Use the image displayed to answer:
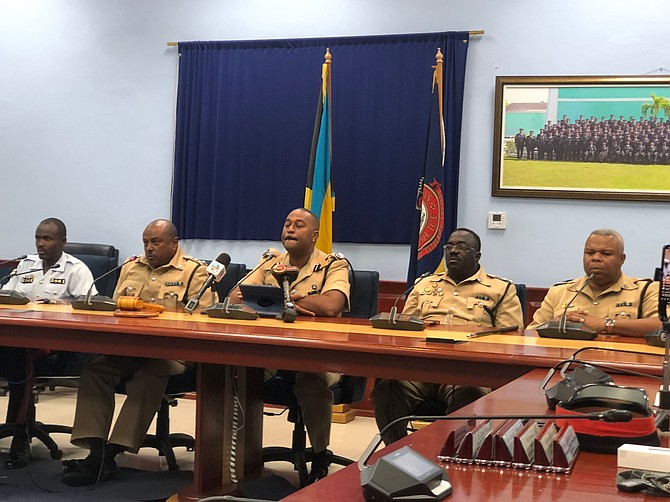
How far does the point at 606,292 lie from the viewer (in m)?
3.86

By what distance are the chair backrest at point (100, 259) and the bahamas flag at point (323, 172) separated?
4.02 feet

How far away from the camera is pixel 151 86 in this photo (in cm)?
595

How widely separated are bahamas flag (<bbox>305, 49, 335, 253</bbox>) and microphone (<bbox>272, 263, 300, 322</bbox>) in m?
1.31

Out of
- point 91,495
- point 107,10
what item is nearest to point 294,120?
point 107,10

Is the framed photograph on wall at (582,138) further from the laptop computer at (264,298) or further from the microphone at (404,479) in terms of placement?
the microphone at (404,479)

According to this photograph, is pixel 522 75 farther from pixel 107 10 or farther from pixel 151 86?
pixel 107 10

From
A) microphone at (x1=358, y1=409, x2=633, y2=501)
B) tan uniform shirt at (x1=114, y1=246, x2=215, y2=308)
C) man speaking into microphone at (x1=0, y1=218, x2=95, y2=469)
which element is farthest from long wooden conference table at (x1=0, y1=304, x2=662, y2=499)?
microphone at (x1=358, y1=409, x2=633, y2=501)

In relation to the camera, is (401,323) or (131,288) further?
(131,288)

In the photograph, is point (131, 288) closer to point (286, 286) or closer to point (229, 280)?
point (229, 280)

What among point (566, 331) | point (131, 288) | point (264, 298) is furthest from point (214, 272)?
Result: point (566, 331)

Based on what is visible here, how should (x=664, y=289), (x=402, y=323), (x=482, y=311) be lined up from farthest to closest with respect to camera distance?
(x=482, y=311)
(x=402, y=323)
(x=664, y=289)

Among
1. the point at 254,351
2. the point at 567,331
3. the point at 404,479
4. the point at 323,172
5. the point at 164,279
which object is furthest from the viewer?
the point at 323,172

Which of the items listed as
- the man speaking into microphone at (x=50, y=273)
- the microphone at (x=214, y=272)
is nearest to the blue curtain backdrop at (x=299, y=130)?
the man speaking into microphone at (x=50, y=273)

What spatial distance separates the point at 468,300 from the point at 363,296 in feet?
1.55
